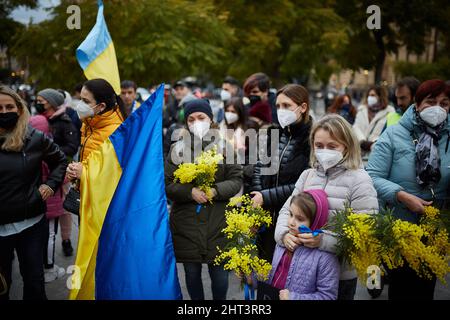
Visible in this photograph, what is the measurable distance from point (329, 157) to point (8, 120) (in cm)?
246

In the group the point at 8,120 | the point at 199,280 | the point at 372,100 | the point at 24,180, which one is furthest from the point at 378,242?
the point at 372,100

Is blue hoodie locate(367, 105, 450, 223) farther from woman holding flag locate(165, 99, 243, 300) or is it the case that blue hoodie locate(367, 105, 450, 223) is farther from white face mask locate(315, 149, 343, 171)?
woman holding flag locate(165, 99, 243, 300)

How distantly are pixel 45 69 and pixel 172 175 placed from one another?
7.50 meters

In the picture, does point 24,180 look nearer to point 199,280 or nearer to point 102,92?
point 102,92

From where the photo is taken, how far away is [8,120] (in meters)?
3.55

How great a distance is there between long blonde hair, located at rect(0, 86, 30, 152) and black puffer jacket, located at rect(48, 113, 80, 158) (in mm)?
2078

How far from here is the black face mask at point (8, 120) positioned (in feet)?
11.6

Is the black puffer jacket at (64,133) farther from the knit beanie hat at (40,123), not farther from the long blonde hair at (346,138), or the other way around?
the long blonde hair at (346,138)

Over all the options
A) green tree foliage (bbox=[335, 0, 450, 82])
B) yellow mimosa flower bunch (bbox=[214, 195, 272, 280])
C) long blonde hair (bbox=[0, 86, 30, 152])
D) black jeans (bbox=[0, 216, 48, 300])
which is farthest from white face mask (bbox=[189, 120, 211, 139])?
green tree foliage (bbox=[335, 0, 450, 82])

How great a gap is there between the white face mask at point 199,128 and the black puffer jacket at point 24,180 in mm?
1210

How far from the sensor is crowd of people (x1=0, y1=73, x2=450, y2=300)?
275 centimetres
